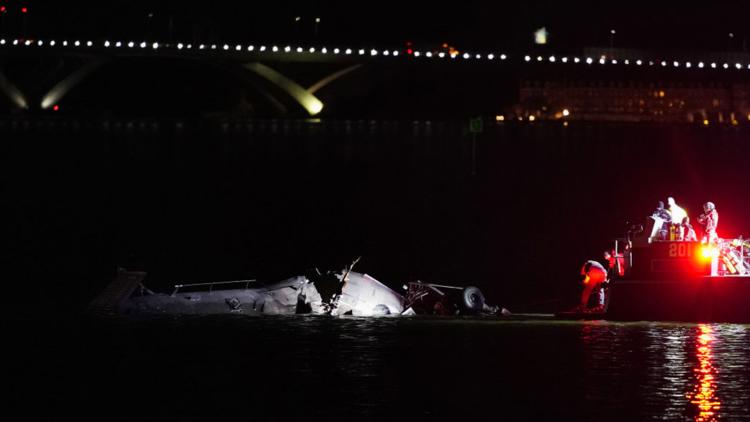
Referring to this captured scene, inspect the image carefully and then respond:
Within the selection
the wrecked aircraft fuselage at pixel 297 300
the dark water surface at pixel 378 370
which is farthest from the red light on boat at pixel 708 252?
the wrecked aircraft fuselage at pixel 297 300

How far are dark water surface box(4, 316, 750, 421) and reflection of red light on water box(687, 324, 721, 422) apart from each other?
0.03 m

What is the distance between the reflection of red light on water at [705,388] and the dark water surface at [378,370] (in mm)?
34

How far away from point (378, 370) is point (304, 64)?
402 ft

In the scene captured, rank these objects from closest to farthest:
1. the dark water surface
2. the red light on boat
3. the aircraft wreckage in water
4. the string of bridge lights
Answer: the dark water surface, the red light on boat, the aircraft wreckage in water, the string of bridge lights

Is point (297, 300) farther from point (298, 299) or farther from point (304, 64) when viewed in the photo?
point (304, 64)

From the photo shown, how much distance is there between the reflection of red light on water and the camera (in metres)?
19.2

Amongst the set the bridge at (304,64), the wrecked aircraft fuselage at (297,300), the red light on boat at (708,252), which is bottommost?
the wrecked aircraft fuselage at (297,300)

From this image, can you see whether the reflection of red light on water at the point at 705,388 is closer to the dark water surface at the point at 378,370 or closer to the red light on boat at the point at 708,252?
the dark water surface at the point at 378,370

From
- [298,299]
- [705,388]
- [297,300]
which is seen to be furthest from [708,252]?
[705,388]

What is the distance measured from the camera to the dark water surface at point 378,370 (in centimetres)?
1994

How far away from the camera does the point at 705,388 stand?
2231cm

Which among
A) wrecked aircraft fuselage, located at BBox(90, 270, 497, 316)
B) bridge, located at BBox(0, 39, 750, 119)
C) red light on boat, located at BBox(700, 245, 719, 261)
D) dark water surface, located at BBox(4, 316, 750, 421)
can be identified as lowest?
dark water surface, located at BBox(4, 316, 750, 421)

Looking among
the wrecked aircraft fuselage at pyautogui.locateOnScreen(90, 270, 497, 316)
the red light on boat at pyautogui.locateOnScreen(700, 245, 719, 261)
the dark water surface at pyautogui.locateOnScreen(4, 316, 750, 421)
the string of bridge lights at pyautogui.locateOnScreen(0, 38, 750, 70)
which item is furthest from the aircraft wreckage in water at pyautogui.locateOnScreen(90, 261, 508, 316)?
the string of bridge lights at pyautogui.locateOnScreen(0, 38, 750, 70)

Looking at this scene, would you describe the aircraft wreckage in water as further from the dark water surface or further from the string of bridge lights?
the string of bridge lights
